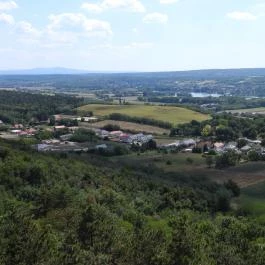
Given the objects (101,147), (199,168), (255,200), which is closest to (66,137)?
(101,147)

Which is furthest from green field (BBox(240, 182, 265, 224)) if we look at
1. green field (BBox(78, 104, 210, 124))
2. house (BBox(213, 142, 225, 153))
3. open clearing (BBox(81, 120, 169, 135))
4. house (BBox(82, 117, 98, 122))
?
house (BBox(82, 117, 98, 122))

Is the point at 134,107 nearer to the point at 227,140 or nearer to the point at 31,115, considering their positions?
the point at 31,115

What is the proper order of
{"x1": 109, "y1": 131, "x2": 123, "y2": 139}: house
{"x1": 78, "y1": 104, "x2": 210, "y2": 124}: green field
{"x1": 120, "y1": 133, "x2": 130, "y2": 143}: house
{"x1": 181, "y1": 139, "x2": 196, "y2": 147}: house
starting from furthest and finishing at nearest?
{"x1": 78, "y1": 104, "x2": 210, "y2": 124}: green field → {"x1": 109, "y1": 131, "x2": 123, "y2": 139}: house → {"x1": 120, "y1": 133, "x2": 130, "y2": 143}: house → {"x1": 181, "y1": 139, "x2": 196, "y2": 147}: house

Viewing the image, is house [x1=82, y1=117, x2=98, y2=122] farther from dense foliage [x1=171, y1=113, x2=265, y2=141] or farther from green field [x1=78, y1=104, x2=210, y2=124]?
dense foliage [x1=171, y1=113, x2=265, y2=141]

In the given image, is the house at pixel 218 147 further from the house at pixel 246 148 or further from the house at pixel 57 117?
the house at pixel 57 117

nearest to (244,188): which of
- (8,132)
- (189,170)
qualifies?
(189,170)

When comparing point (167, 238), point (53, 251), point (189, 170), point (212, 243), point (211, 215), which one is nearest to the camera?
point (53, 251)
